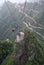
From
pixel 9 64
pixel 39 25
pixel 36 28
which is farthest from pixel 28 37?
pixel 39 25

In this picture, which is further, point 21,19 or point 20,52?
point 21,19

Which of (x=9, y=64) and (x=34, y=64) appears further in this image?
(x=9, y=64)


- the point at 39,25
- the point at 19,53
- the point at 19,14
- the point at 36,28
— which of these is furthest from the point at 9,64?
the point at 19,14

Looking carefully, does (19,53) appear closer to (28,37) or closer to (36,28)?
(28,37)

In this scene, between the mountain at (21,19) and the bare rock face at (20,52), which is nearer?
the bare rock face at (20,52)

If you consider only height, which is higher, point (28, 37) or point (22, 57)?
point (28, 37)

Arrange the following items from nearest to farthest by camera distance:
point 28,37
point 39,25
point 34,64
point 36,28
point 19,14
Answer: point 34,64 < point 28,37 < point 36,28 < point 39,25 < point 19,14

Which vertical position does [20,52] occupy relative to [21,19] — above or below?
above

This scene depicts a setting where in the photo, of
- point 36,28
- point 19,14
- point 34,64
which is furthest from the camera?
point 19,14

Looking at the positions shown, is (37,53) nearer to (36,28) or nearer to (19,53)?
(19,53)

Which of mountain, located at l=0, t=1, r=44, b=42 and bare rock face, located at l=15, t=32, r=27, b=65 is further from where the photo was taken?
mountain, located at l=0, t=1, r=44, b=42
